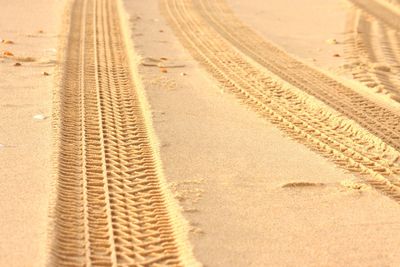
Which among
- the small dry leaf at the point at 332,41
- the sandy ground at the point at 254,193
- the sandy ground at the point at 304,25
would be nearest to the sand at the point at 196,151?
the sandy ground at the point at 254,193

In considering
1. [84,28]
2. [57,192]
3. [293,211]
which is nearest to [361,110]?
[293,211]

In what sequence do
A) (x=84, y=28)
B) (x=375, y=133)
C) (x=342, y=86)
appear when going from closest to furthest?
(x=375, y=133) → (x=342, y=86) → (x=84, y=28)

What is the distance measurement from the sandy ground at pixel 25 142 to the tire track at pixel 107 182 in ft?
0.47

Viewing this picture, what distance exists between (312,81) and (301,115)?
1.86 m

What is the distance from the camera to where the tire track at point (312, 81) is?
8141mm

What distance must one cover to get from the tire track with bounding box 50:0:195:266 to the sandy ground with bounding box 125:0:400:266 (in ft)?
0.68

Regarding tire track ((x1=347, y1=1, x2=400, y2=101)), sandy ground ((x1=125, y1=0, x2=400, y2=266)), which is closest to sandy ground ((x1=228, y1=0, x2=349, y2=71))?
tire track ((x1=347, y1=1, x2=400, y2=101))

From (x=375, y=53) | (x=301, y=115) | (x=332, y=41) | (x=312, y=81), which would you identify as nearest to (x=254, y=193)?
(x=301, y=115)

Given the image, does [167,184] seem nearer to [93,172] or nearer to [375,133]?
[93,172]

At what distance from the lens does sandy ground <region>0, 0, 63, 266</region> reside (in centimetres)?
498

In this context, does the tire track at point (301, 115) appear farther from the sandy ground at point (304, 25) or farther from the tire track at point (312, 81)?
the sandy ground at point (304, 25)

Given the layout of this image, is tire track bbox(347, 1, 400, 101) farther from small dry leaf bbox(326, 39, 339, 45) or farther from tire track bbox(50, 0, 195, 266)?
tire track bbox(50, 0, 195, 266)

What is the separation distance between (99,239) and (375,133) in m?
3.76

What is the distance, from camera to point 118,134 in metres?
7.32
